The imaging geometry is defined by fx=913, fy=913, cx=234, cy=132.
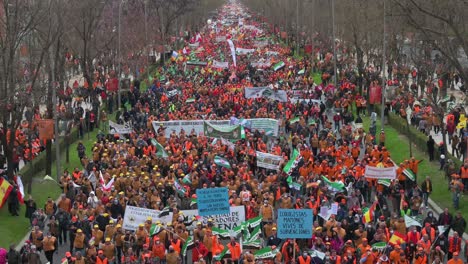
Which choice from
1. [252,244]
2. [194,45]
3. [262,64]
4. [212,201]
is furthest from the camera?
[194,45]

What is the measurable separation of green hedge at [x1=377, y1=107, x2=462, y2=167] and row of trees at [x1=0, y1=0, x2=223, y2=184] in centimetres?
1421

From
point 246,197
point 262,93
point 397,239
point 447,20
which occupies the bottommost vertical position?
point 262,93

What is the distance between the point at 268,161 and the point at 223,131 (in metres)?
6.88

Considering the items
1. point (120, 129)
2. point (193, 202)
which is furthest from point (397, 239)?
point (120, 129)

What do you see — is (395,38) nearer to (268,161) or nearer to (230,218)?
(268,161)

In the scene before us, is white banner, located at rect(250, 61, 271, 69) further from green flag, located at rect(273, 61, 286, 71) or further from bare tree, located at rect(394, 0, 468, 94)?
bare tree, located at rect(394, 0, 468, 94)

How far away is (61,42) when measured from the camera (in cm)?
4200

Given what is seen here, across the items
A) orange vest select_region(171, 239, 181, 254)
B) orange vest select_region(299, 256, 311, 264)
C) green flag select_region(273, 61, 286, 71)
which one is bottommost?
green flag select_region(273, 61, 286, 71)

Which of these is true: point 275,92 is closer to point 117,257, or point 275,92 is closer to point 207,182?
point 207,182

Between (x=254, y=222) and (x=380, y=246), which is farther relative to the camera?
(x=254, y=222)

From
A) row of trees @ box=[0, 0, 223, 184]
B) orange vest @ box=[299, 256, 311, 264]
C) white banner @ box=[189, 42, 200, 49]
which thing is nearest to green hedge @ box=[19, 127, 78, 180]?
row of trees @ box=[0, 0, 223, 184]

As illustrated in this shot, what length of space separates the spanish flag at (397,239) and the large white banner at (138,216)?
5608mm

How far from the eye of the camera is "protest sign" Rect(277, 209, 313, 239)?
19.5 metres

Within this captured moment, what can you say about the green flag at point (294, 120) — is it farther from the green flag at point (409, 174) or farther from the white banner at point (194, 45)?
the white banner at point (194, 45)
